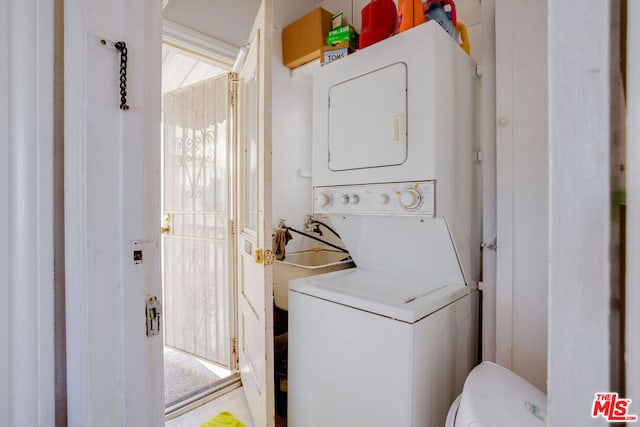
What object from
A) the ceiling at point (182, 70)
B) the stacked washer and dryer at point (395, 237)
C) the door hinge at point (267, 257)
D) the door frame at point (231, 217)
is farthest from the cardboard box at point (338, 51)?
the ceiling at point (182, 70)

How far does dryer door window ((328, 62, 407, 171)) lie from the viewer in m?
1.61

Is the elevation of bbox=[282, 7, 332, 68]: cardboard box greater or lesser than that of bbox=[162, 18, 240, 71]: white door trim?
greater

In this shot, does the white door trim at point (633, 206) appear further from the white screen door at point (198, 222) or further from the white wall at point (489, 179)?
the white screen door at point (198, 222)

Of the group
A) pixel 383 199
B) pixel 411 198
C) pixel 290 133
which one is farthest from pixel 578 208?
pixel 290 133

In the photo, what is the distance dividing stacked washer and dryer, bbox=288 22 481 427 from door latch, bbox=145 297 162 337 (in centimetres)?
91

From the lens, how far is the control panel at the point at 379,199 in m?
1.52

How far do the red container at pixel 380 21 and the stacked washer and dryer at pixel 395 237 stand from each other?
6.5 inches

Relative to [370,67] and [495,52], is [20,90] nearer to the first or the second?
[370,67]

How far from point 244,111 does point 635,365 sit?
2572mm

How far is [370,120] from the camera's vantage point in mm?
1710

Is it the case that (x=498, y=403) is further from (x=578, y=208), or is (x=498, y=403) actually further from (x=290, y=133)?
(x=290, y=133)

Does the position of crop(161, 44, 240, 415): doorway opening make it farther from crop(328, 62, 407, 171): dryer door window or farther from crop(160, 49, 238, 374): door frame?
crop(328, 62, 407, 171): dryer door window

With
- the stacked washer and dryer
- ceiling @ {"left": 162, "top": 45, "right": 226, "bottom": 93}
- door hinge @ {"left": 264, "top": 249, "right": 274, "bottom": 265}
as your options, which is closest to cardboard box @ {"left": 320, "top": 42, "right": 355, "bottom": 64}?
the stacked washer and dryer

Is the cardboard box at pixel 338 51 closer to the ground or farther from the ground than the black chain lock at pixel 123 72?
farther from the ground
